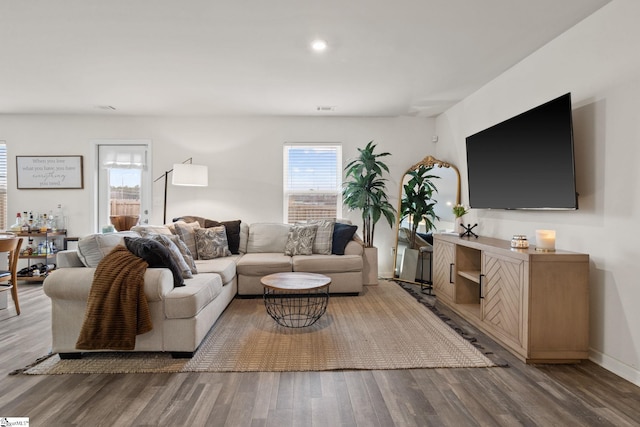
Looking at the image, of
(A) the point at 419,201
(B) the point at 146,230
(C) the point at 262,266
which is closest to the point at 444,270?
(A) the point at 419,201

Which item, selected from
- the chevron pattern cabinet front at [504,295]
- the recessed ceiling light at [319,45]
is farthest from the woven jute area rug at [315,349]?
the recessed ceiling light at [319,45]

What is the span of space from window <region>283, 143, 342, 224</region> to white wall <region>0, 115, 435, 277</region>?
127 millimetres

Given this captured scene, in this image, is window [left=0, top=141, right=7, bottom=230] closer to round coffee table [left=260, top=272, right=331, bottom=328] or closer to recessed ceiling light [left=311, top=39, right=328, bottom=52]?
round coffee table [left=260, top=272, right=331, bottom=328]

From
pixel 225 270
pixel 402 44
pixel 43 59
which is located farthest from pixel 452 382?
pixel 43 59

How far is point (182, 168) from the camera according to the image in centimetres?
Result: 441

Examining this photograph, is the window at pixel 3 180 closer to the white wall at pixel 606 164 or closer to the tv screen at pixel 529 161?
the tv screen at pixel 529 161

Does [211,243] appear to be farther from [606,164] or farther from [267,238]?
[606,164]

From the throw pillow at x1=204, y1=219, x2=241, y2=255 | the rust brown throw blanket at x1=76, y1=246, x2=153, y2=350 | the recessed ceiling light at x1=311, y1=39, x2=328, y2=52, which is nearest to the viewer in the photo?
the rust brown throw blanket at x1=76, y1=246, x2=153, y2=350

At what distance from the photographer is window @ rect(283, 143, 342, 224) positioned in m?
5.16

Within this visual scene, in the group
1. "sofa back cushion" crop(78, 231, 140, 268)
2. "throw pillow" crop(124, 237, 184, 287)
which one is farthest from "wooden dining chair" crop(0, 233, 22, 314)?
"throw pillow" crop(124, 237, 184, 287)

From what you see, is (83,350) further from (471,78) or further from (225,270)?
(471,78)

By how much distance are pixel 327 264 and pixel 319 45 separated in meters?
2.36

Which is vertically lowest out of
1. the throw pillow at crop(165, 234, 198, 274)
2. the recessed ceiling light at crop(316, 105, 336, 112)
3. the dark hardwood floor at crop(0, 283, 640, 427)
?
the dark hardwood floor at crop(0, 283, 640, 427)

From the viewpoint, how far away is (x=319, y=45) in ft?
9.29
